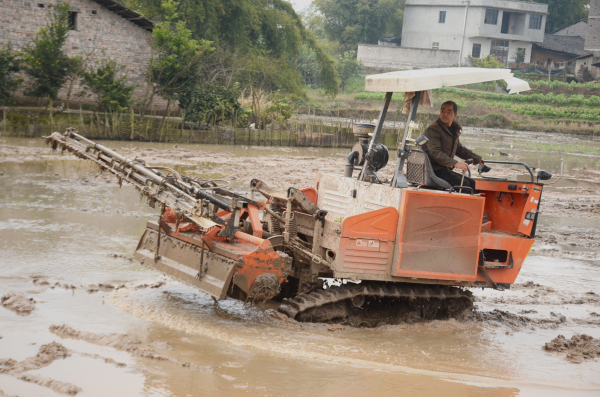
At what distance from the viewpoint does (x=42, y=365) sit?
509 centimetres

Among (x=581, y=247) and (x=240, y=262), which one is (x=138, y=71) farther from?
(x=240, y=262)

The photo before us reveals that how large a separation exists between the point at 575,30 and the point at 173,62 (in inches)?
2405

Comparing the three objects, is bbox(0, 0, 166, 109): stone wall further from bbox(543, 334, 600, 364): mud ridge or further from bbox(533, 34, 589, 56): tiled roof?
bbox(533, 34, 589, 56): tiled roof

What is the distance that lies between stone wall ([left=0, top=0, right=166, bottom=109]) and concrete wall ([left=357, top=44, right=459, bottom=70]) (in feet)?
128

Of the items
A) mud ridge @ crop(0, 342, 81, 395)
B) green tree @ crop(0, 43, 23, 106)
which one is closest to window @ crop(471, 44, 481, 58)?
green tree @ crop(0, 43, 23, 106)

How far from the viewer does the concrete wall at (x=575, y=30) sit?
238 ft

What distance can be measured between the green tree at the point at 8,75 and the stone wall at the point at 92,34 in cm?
90

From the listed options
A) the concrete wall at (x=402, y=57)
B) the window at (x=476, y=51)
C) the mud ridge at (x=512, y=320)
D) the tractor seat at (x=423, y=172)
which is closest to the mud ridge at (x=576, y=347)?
the mud ridge at (x=512, y=320)

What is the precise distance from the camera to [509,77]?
719 centimetres

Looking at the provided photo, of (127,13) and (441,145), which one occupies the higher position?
(127,13)

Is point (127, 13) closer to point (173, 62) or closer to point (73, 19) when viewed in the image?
point (73, 19)

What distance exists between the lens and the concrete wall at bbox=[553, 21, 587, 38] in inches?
2857

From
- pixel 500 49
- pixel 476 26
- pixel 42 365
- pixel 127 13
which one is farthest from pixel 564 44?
pixel 42 365

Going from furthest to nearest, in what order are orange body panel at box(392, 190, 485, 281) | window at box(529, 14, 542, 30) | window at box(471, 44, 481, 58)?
window at box(529, 14, 542, 30) → window at box(471, 44, 481, 58) → orange body panel at box(392, 190, 485, 281)
